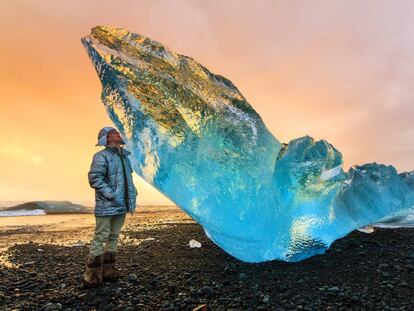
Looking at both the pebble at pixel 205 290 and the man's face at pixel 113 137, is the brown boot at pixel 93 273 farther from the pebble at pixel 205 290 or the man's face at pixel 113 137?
the man's face at pixel 113 137

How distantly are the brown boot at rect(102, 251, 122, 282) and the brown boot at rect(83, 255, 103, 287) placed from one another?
159mm

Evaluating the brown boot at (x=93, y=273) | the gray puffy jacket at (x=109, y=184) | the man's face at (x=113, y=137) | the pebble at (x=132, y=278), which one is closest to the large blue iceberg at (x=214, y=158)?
the man's face at (x=113, y=137)

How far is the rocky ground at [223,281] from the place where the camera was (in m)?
4.45

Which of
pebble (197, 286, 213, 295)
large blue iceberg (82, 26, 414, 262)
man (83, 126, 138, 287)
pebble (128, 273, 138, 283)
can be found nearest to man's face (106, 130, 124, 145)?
man (83, 126, 138, 287)

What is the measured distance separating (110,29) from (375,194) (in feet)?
19.9

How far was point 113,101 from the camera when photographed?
20.5ft

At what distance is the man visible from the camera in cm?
531

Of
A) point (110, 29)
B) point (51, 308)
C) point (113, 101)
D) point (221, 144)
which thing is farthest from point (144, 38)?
point (51, 308)

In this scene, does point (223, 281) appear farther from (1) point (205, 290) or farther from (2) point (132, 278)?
(2) point (132, 278)

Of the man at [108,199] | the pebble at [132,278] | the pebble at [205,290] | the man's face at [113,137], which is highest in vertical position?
the man's face at [113,137]

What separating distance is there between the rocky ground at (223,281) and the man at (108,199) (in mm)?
335

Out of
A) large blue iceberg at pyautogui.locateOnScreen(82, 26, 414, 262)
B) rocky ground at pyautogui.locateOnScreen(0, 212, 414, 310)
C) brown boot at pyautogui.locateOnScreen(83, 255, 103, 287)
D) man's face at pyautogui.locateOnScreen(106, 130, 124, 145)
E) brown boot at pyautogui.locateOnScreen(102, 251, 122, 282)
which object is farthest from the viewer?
large blue iceberg at pyautogui.locateOnScreen(82, 26, 414, 262)

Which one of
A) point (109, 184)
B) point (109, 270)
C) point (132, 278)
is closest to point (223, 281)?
point (132, 278)

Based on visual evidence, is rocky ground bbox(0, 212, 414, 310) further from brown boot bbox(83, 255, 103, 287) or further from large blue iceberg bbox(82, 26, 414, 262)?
large blue iceberg bbox(82, 26, 414, 262)
